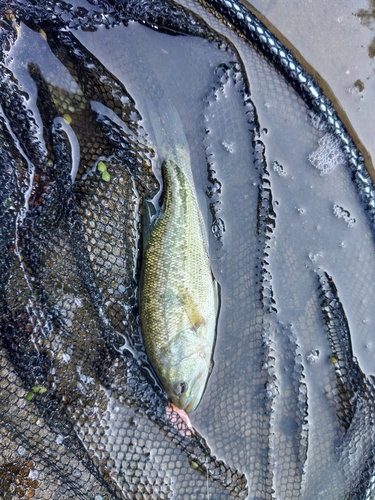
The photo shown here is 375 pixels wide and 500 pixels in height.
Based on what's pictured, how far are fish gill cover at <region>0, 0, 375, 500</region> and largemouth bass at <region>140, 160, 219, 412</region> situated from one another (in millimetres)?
159

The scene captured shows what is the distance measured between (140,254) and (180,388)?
100 centimetres

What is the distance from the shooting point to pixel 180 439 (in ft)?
9.10

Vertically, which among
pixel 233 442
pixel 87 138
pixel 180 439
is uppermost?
pixel 87 138

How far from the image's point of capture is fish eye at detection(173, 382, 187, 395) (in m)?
2.64

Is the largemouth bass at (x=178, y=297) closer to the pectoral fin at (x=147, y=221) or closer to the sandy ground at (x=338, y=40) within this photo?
the pectoral fin at (x=147, y=221)

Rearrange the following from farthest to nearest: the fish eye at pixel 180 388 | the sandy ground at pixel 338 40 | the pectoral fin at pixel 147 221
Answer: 1. the sandy ground at pixel 338 40
2. the pectoral fin at pixel 147 221
3. the fish eye at pixel 180 388

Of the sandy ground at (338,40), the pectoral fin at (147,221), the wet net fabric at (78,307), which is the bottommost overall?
the wet net fabric at (78,307)

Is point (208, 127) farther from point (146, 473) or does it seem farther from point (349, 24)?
point (146, 473)

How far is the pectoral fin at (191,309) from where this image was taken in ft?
8.89

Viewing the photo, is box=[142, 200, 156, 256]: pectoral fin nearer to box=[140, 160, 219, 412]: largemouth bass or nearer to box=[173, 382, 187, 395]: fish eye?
box=[140, 160, 219, 412]: largemouth bass

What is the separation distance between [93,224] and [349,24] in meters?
2.68

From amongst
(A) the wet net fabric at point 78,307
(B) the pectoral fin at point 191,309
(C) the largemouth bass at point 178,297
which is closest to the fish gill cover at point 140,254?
(A) the wet net fabric at point 78,307

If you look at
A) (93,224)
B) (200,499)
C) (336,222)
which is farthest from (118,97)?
(200,499)

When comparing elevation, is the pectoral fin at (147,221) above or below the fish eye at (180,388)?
above
